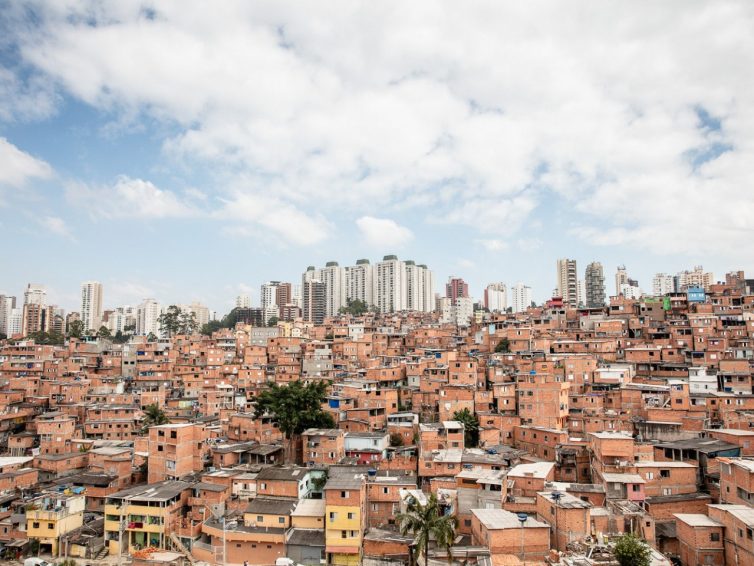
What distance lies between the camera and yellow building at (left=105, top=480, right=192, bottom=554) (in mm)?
31938

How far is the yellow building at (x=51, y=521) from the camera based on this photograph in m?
32.4

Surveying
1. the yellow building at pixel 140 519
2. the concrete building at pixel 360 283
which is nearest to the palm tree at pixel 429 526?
the yellow building at pixel 140 519

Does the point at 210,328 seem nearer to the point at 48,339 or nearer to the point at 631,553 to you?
the point at 48,339

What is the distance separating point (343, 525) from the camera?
95.6 ft

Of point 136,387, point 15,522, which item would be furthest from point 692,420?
point 136,387

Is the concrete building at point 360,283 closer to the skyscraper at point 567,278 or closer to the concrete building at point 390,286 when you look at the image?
the concrete building at point 390,286

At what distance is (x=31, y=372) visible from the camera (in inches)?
2488

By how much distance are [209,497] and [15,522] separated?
12058 millimetres

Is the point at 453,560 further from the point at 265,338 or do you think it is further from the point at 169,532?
the point at 265,338

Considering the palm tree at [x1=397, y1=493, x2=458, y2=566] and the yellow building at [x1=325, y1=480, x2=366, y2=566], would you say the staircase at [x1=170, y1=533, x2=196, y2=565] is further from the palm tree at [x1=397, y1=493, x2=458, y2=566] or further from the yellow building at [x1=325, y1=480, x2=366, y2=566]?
the palm tree at [x1=397, y1=493, x2=458, y2=566]

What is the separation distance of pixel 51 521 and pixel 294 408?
51.4ft

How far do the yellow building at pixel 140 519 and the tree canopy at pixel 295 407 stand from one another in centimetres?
884

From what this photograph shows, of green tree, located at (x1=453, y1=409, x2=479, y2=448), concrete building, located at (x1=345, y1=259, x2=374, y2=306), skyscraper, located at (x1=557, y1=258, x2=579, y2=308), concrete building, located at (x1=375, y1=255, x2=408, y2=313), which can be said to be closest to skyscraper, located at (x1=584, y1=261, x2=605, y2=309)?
skyscraper, located at (x1=557, y1=258, x2=579, y2=308)

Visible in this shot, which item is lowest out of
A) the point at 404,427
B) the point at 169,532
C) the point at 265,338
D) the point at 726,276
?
the point at 169,532
